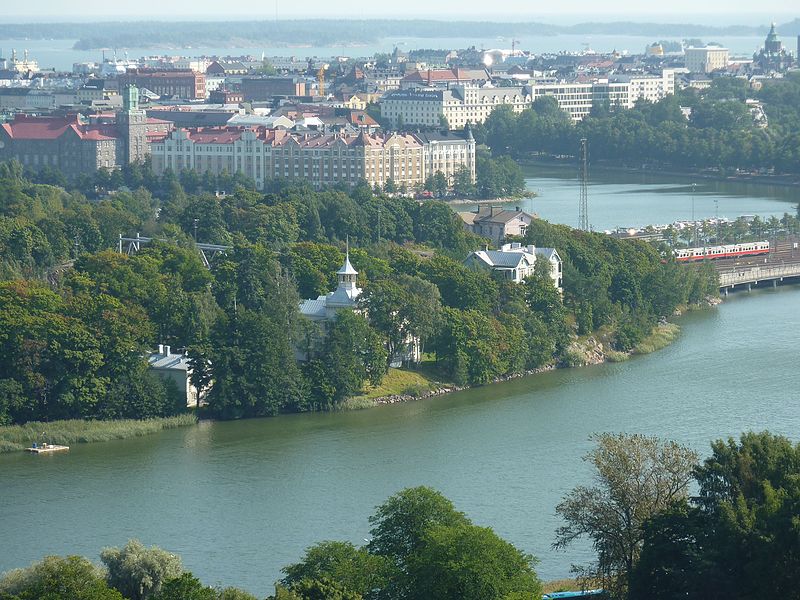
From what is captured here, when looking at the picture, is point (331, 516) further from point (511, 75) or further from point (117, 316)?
point (511, 75)

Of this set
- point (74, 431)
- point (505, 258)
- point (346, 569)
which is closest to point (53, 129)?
→ point (505, 258)

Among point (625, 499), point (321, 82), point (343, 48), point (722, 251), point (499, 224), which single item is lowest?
point (722, 251)

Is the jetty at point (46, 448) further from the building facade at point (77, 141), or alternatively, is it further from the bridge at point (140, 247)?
the building facade at point (77, 141)

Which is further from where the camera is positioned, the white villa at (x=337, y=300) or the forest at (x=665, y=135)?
the forest at (x=665, y=135)

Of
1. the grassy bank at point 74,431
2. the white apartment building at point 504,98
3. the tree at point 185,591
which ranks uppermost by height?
the white apartment building at point 504,98

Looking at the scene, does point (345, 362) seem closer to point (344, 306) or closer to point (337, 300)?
point (344, 306)

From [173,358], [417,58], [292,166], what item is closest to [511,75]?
[417,58]

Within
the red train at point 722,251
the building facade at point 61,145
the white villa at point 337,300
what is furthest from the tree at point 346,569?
the building facade at point 61,145
